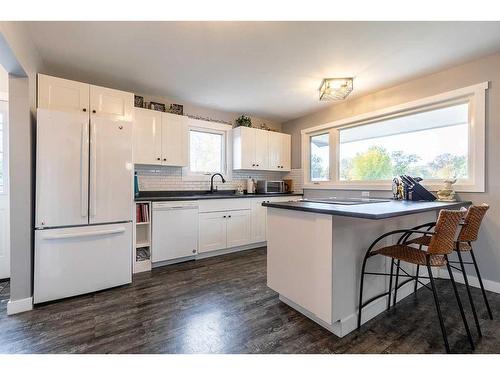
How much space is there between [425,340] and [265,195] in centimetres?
269

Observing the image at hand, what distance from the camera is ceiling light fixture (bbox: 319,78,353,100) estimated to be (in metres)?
2.73

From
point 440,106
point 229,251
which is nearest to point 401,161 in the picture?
point 440,106

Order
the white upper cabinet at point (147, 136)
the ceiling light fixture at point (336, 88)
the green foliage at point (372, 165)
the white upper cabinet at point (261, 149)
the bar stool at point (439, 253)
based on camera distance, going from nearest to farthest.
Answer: the bar stool at point (439, 253)
the ceiling light fixture at point (336, 88)
the white upper cabinet at point (147, 136)
the green foliage at point (372, 165)
the white upper cabinet at point (261, 149)

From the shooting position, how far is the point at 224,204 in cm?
351

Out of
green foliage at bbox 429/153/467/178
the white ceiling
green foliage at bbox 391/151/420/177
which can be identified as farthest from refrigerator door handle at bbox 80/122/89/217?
green foliage at bbox 429/153/467/178

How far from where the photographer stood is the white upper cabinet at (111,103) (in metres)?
2.54

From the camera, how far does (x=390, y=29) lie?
192 centimetres

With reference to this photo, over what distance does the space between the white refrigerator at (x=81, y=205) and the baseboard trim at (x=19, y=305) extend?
5 cm

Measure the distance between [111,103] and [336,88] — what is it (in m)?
2.58

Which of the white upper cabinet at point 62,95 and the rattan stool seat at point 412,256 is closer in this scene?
the rattan stool seat at point 412,256

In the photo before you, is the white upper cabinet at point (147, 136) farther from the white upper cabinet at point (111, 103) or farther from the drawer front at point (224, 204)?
the drawer front at point (224, 204)

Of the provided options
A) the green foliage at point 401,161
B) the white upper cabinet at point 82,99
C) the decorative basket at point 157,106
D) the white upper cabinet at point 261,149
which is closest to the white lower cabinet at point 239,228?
the white upper cabinet at point 261,149
